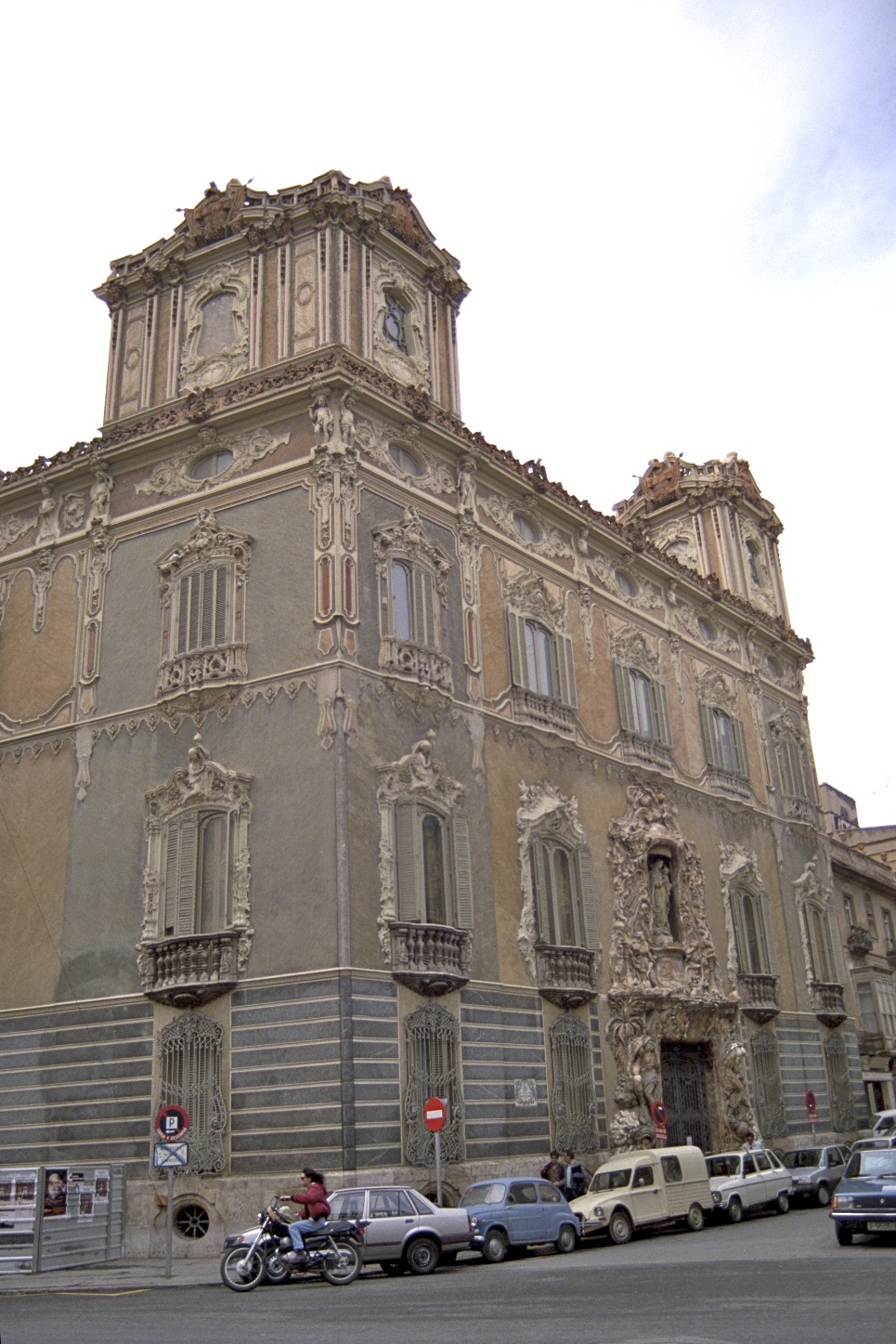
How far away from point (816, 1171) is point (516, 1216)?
42.5 ft

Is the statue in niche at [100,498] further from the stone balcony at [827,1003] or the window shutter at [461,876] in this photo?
the stone balcony at [827,1003]

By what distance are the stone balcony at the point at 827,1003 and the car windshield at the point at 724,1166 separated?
11.7m

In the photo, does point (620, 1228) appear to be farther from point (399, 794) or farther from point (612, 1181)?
point (399, 794)

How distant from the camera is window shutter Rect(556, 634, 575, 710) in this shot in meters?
32.8

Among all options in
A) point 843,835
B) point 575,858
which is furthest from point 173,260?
point 843,835

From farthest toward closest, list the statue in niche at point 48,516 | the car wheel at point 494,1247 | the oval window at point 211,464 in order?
the statue in niche at point 48,516 → the oval window at point 211,464 → the car wheel at point 494,1247

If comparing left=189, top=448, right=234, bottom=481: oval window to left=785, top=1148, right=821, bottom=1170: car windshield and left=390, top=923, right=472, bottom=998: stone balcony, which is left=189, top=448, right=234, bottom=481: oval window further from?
left=785, top=1148, right=821, bottom=1170: car windshield

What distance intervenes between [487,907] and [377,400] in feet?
38.1

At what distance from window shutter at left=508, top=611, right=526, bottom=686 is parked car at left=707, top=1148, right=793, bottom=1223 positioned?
38.6 feet

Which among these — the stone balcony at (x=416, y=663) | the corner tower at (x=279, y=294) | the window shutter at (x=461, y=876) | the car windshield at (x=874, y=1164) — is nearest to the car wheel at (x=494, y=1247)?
the car windshield at (x=874, y=1164)

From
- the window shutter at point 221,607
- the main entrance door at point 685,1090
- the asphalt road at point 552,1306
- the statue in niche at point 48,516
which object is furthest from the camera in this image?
the main entrance door at point 685,1090

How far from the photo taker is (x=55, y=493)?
1265 inches

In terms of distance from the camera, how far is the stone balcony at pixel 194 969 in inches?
970

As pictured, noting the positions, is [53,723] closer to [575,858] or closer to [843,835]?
[575,858]
